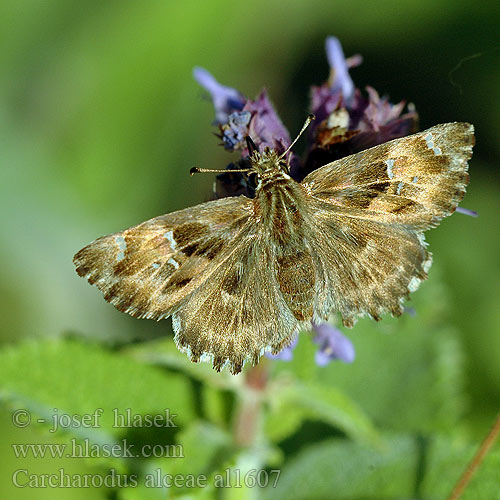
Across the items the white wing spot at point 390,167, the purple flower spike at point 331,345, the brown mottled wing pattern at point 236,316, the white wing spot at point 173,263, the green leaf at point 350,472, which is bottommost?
the green leaf at point 350,472

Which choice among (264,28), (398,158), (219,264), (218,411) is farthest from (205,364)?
(264,28)

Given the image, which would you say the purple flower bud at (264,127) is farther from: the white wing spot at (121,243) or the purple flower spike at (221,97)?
the white wing spot at (121,243)

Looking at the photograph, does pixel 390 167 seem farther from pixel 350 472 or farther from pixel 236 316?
pixel 350 472

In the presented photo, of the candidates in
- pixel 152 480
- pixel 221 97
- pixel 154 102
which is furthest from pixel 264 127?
pixel 154 102

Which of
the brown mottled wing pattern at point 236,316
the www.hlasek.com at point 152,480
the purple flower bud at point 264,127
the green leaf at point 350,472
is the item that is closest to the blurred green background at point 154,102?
the www.hlasek.com at point 152,480

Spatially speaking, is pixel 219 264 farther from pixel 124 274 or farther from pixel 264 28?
pixel 264 28

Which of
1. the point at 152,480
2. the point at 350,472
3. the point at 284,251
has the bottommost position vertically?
the point at 350,472
